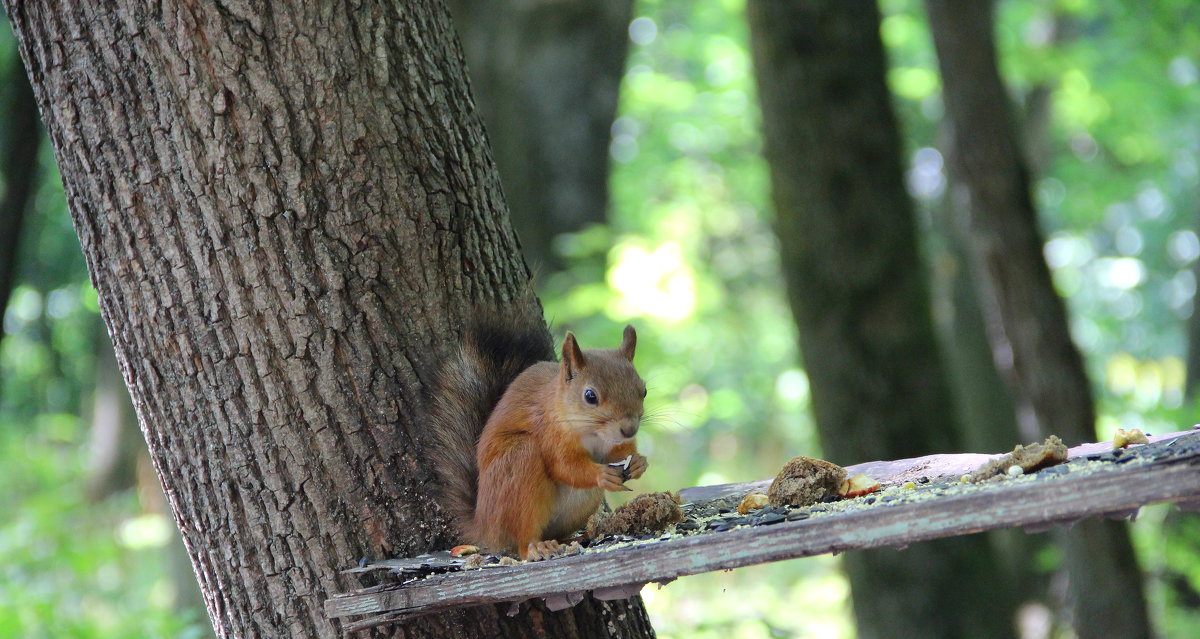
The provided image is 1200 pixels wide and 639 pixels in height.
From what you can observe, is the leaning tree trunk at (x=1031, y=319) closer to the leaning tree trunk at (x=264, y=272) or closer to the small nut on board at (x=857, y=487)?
the small nut on board at (x=857, y=487)

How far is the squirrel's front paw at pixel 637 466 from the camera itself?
170cm

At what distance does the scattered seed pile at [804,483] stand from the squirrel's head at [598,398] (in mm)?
258

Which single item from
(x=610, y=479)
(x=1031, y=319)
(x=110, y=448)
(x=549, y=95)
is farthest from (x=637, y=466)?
(x=110, y=448)

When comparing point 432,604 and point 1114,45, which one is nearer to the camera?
point 432,604

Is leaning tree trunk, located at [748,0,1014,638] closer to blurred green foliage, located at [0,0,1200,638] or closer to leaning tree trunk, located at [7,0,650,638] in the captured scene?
blurred green foliage, located at [0,0,1200,638]

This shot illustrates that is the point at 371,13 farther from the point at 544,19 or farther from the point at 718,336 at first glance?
the point at 718,336

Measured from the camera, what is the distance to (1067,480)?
1112 mm

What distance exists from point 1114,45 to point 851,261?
5744mm

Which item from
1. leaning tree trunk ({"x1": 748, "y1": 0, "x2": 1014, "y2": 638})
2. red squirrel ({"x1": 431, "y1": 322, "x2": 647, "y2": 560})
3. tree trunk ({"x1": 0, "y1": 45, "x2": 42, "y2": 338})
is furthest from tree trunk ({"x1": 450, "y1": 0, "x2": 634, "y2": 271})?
red squirrel ({"x1": 431, "y1": 322, "x2": 647, "y2": 560})

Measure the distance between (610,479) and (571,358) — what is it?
0.21m

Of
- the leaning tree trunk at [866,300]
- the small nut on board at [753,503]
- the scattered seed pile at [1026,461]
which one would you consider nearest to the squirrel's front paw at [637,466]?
the small nut on board at [753,503]

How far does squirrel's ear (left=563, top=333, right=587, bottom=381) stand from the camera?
1.71 meters

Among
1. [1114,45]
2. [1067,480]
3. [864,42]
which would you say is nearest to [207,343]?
[1067,480]

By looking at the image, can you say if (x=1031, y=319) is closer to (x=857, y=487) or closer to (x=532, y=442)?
(x=857, y=487)
